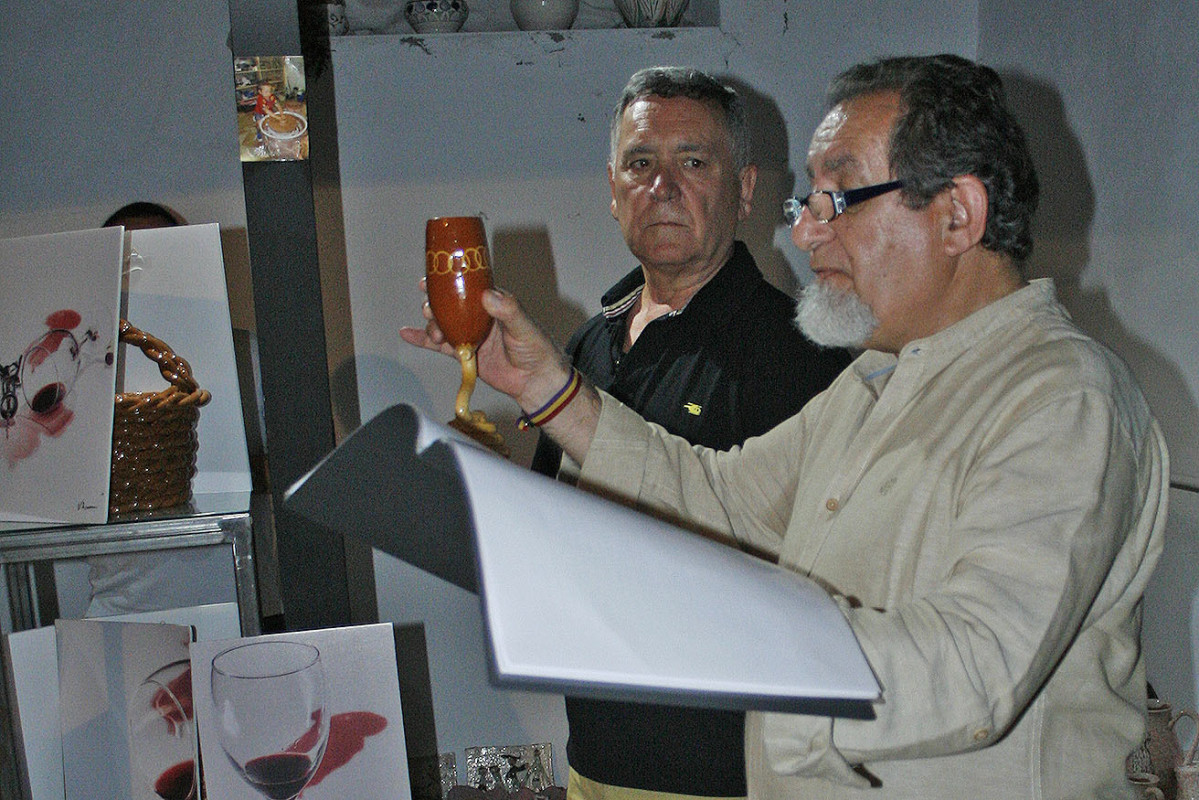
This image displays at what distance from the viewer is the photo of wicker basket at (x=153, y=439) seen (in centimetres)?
131

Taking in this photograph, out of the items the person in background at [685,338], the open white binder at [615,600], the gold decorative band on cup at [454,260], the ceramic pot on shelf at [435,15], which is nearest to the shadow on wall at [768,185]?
the ceramic pot on shelf at [435,15]

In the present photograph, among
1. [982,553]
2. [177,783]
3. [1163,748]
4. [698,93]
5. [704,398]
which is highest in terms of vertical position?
[698,93]

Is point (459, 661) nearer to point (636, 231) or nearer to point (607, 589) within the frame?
point (636, 231)

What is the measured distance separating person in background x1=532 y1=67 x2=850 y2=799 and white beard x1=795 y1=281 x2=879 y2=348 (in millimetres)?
392

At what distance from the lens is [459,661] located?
3107 mm

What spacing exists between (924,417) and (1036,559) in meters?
0.27

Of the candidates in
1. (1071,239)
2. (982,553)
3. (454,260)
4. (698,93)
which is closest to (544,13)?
(698,93)

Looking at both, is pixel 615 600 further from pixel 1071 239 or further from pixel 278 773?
pixel 1071 239

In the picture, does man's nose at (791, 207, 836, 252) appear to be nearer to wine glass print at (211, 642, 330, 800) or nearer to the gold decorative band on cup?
the gold decorative band on cup

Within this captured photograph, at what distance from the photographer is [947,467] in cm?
Answer: 90

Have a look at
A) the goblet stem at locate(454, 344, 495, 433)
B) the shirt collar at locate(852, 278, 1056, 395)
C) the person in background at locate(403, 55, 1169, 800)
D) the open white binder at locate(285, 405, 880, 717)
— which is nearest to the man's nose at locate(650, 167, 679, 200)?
the person in background at locate(403, 55, 1169, 800)

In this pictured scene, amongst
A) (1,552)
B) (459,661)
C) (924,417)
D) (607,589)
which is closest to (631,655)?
(607,589)

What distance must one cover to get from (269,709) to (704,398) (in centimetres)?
75

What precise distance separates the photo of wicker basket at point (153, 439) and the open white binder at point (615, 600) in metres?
0.75
